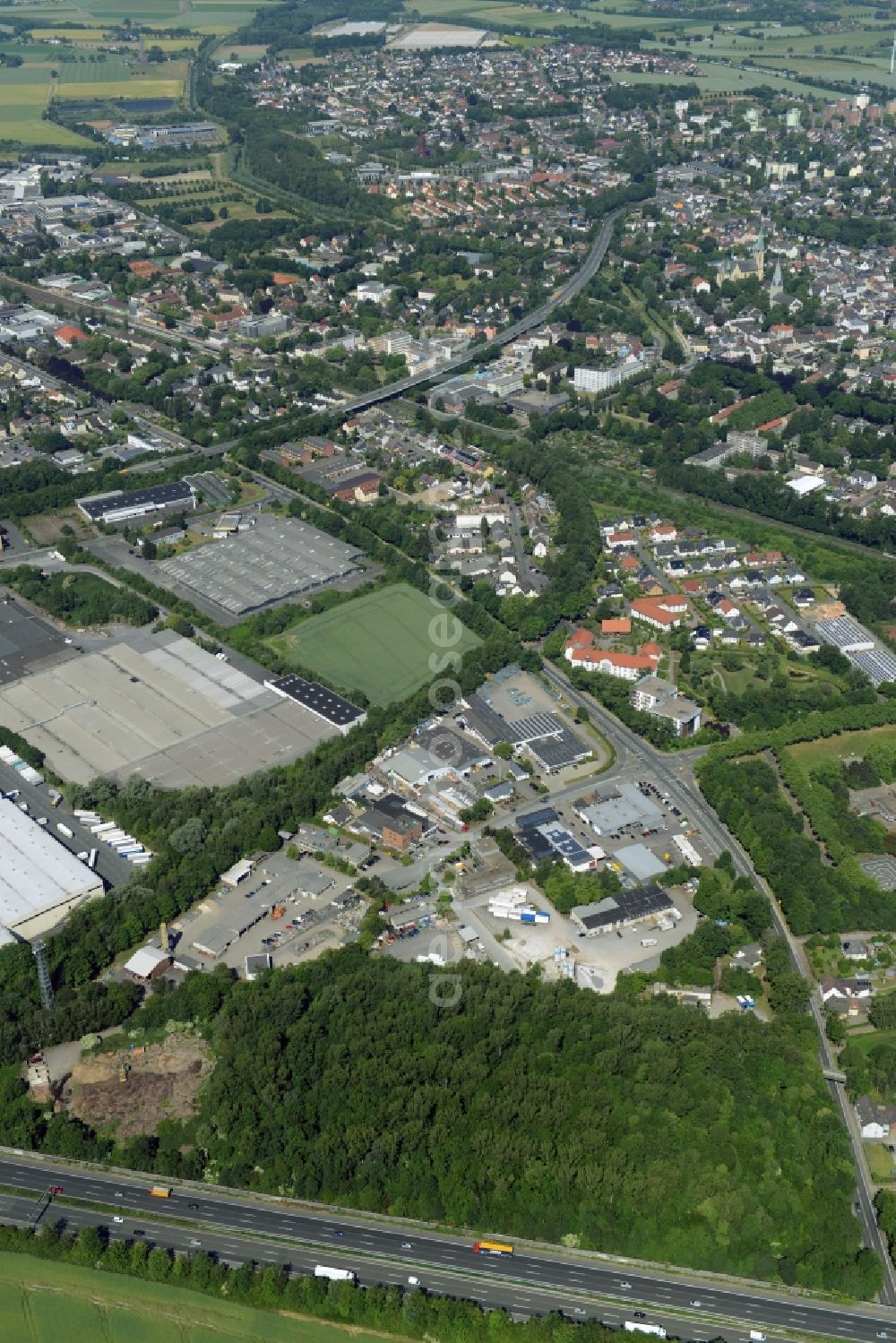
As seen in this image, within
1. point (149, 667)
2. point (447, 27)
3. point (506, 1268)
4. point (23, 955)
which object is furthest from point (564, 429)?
point (447, 27)

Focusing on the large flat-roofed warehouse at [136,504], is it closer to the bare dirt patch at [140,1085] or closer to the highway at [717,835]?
the highway at [717,835]

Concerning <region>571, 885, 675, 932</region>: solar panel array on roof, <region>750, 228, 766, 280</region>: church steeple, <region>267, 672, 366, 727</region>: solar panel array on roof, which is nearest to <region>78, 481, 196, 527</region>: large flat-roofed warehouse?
<region>267, 672, 366, 727</region>: solar panel array on roof

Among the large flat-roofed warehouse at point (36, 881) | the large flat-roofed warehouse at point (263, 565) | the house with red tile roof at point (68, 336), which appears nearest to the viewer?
the large flat-roofed warehouse at point (36, 881)

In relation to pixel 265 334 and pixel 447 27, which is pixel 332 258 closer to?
pixel 265 334

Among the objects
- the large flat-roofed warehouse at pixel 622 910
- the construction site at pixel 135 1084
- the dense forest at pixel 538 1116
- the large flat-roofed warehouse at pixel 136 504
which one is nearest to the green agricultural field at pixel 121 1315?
the dense forest at pixel 538 1116

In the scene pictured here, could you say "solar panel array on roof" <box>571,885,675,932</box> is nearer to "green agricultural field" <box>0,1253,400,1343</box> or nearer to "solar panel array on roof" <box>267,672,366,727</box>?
"solar panel array on roof" <box>267,672,366,727</box>

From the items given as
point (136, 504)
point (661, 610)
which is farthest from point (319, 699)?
point (136, 504)
